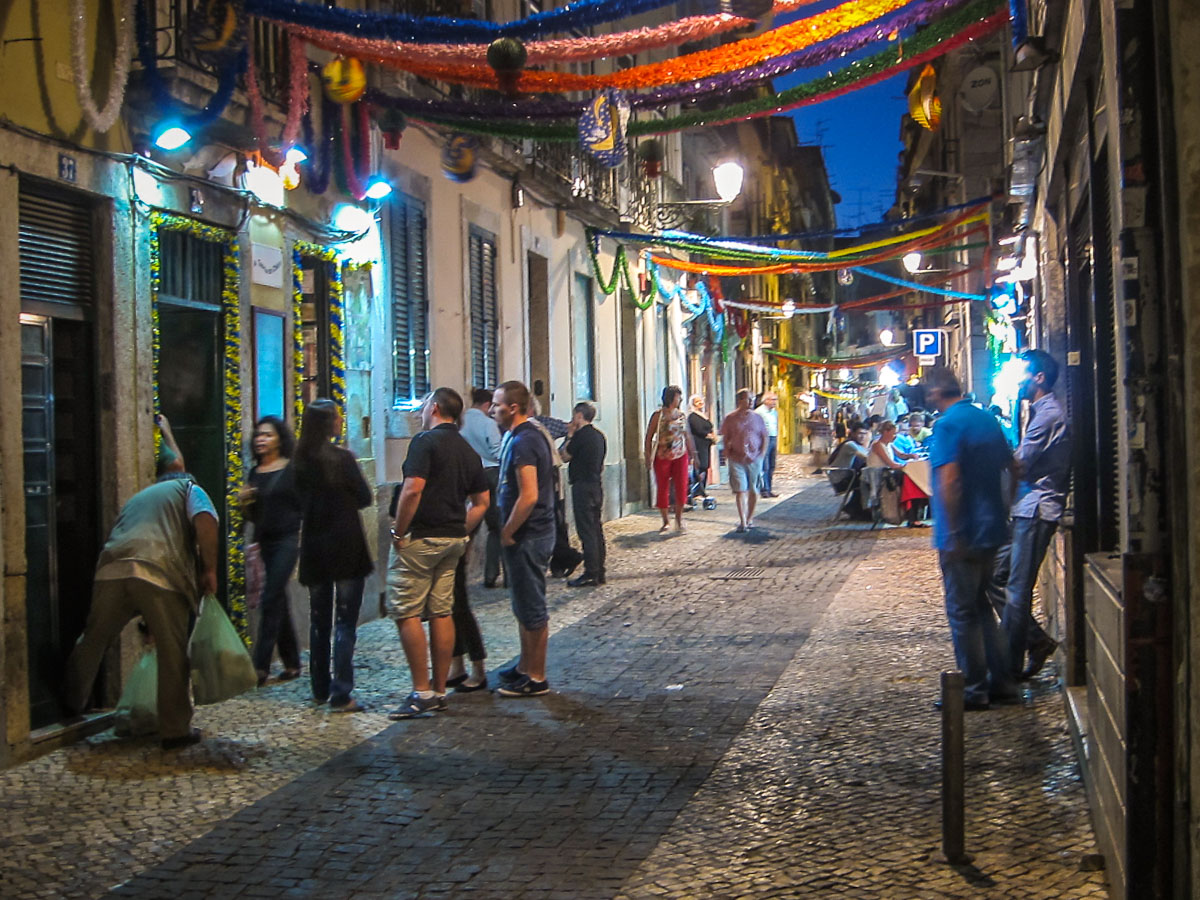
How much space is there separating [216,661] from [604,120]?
4.71 m

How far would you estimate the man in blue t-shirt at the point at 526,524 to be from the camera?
26.3 feet

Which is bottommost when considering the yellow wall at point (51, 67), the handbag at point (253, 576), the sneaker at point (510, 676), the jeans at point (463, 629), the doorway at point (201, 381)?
the sneaker at point (510, 676)

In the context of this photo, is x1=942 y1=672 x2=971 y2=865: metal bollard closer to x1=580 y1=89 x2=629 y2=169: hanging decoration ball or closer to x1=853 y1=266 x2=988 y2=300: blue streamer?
x1=580 y1=89 x2=629 y2=169: hanging decoration ball

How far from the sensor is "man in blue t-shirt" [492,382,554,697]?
802 cm

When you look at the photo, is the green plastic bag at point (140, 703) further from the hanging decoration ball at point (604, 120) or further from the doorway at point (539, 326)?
the doorway at point (539, 326)

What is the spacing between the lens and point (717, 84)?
938 centimetres

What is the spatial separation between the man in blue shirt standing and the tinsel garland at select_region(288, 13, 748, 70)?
275 cm

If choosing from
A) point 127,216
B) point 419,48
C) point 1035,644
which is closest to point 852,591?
point 1035,644

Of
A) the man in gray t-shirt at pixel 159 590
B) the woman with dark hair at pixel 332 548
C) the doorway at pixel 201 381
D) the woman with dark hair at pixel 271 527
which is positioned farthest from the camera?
the doorway at pixel 201 381

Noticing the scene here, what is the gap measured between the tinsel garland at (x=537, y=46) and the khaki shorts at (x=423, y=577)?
308cm

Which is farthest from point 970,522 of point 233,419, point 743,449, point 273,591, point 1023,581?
point 743,449

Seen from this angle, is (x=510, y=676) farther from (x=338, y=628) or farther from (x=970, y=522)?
(x=970, y=522)

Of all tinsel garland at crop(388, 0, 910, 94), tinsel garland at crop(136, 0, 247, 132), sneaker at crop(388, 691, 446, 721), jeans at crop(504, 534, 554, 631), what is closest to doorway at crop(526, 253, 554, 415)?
tinsel garland at crop(388, 0, 910, 94)

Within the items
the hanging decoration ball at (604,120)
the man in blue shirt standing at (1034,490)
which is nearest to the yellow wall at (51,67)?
the hanging decoration ball at (604,120)
